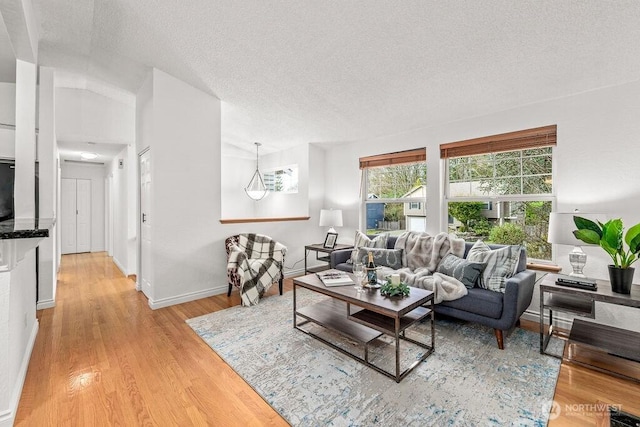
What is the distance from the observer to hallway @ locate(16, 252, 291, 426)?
1.69m

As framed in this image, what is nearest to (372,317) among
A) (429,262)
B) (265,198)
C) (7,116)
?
(429,262)

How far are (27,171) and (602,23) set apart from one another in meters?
4.34

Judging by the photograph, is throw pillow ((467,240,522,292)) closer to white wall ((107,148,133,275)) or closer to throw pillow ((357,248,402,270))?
throw pillow ((357,248,402,270))

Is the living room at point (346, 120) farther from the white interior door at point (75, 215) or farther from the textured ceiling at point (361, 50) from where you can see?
the white interior door at point (75, 215)

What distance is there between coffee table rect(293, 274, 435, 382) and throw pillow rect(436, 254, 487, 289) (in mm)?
578

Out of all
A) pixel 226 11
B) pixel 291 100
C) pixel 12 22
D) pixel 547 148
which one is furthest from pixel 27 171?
pixel 547 148

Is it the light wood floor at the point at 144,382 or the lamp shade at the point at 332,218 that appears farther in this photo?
the lamp shade at the point at 332,218

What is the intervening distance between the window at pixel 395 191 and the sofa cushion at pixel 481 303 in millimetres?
1603

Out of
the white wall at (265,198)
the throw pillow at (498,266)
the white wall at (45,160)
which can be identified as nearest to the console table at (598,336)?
the throw pillow at (498,266)

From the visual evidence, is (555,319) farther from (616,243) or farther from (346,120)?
(346,120)

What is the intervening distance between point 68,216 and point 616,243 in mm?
9739

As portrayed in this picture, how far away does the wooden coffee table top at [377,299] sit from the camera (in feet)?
6.64

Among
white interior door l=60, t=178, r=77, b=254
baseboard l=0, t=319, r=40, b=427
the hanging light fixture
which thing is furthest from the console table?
white interior door l=60, t=178, r=77, b=254

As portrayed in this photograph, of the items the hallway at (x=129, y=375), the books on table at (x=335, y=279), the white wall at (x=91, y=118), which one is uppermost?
the white wall at (x=91, y=118)
